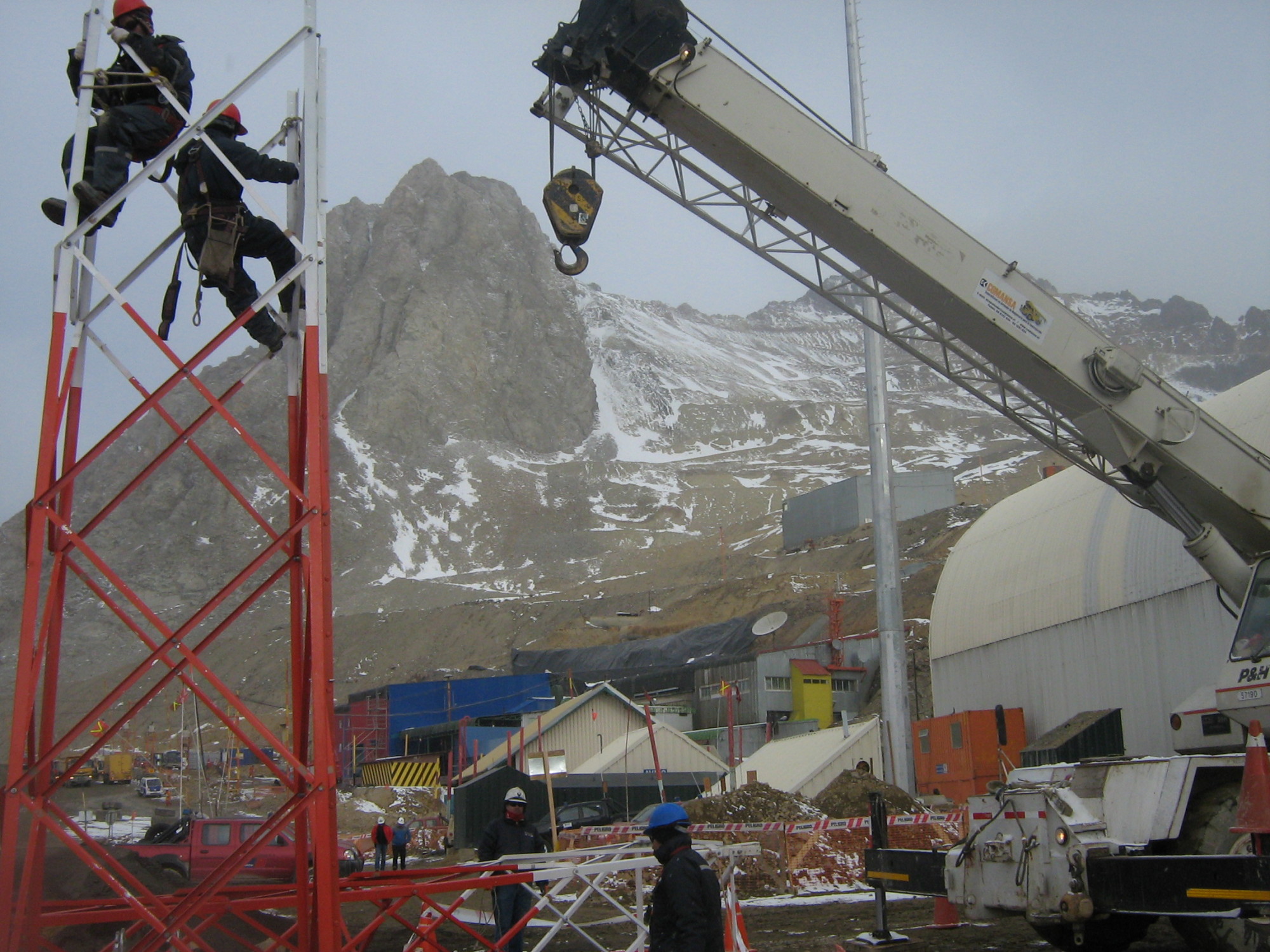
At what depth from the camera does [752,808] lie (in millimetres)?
20469

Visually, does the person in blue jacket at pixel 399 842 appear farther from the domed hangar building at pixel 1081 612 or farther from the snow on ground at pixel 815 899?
the domed hangar building at pixel 1081 612

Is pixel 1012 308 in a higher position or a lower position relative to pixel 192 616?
higher

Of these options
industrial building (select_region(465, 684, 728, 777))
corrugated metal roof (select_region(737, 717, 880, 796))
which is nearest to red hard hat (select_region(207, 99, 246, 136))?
corrugated metal roof (select_region(737, 717, 880, 796))

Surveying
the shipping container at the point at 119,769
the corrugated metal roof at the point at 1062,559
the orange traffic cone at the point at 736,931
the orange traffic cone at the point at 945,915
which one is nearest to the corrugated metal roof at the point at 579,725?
the corrugated metal roof at the point at 1062,559

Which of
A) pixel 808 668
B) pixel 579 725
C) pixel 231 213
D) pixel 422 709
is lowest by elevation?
pixel 579 725

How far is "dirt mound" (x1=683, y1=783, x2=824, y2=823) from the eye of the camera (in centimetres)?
2016

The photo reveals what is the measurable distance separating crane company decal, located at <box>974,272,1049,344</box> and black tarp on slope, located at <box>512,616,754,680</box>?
139ft

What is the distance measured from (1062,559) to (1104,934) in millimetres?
12470

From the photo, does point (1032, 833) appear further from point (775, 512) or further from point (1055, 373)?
point (775, 512)

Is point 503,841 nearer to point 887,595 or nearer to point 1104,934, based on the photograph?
point 1104,934

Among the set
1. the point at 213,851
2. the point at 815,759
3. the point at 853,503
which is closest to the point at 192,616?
the point at 213,851

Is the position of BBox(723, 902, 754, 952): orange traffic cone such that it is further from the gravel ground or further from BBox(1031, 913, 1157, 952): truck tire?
BBox(1031, 913, 1157, 952): truck tire

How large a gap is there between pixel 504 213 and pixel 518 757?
160 metres

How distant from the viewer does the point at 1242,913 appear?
705 cm
